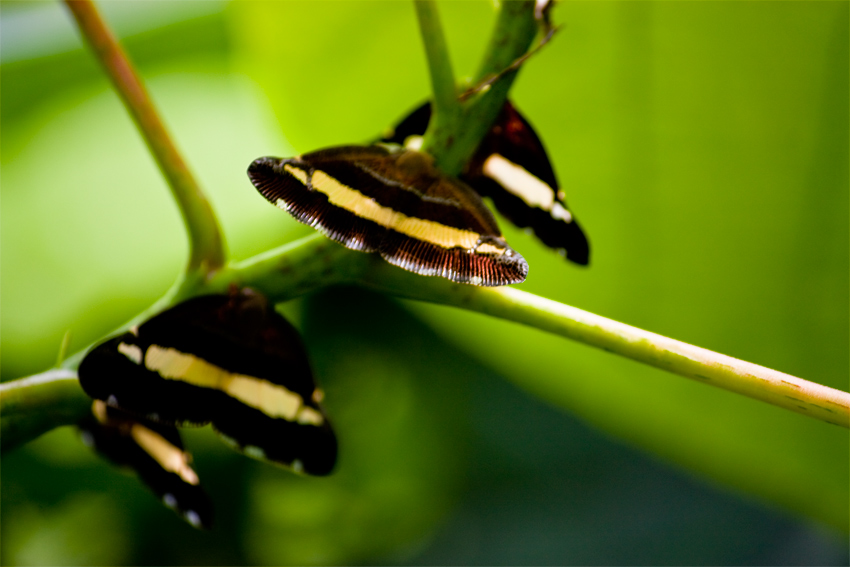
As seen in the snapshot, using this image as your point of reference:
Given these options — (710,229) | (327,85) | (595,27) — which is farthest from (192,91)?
(710,229)

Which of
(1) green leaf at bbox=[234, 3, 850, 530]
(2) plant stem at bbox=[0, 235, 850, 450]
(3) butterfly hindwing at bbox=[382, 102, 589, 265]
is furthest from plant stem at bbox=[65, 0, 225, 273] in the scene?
(1) green leaf at bbox=[234, 3, 850, 530]

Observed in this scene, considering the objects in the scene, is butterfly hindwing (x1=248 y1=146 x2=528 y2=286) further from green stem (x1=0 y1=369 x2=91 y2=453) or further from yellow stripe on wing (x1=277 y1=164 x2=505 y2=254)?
green stem (x1=0 y1=369 x2=91 y2=453)

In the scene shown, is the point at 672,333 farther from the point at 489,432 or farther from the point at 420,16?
the point at 489,432

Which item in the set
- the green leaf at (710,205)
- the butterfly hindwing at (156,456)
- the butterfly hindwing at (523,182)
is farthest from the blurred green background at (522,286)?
the butterfly hindwing at (156,456)

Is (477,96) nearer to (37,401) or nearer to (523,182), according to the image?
(523,182)

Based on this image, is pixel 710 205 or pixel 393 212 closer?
pixel 393 212

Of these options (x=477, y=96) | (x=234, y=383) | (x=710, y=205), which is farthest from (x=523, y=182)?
(x=710, y=205)

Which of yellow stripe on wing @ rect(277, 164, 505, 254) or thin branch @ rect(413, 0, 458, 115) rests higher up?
thin branch @ rect(413, 0, 458, 115)
